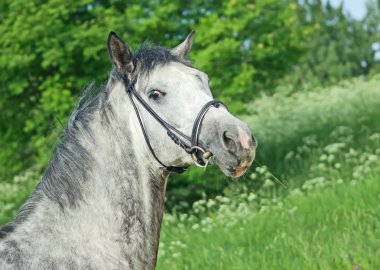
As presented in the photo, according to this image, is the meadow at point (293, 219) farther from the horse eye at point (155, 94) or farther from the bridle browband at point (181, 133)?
the horse eye at point (155, 94)

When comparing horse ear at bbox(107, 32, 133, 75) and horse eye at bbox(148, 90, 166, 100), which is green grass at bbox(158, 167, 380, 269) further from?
horse ear at bbox(107, 32, 133, 75)

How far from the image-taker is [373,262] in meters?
5.59

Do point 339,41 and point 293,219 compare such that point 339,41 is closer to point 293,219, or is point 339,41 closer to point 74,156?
point 293,219

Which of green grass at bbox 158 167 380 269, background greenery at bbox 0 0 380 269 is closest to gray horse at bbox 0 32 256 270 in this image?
green grass at bbox 158 167 380 269

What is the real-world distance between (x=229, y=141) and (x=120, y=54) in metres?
0.84

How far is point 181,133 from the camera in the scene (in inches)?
137

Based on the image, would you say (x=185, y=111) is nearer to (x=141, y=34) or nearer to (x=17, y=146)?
(x=141, y=34)

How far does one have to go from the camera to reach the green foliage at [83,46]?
1105cm

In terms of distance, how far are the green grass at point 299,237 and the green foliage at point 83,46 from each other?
10.8 feet

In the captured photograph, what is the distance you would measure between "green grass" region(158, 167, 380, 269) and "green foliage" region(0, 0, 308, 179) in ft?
10.8

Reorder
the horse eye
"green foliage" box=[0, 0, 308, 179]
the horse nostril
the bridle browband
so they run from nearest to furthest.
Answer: the horse nostril, the bridle browband, the horse eye, "green foliage" box=[0, 0, 308, 179]

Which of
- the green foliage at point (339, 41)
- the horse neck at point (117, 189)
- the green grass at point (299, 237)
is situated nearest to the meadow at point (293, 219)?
the green grass at point (299, 237)

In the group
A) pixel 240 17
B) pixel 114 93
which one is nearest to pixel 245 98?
pixel 240 17

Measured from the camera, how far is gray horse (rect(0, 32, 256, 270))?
3.34 m
